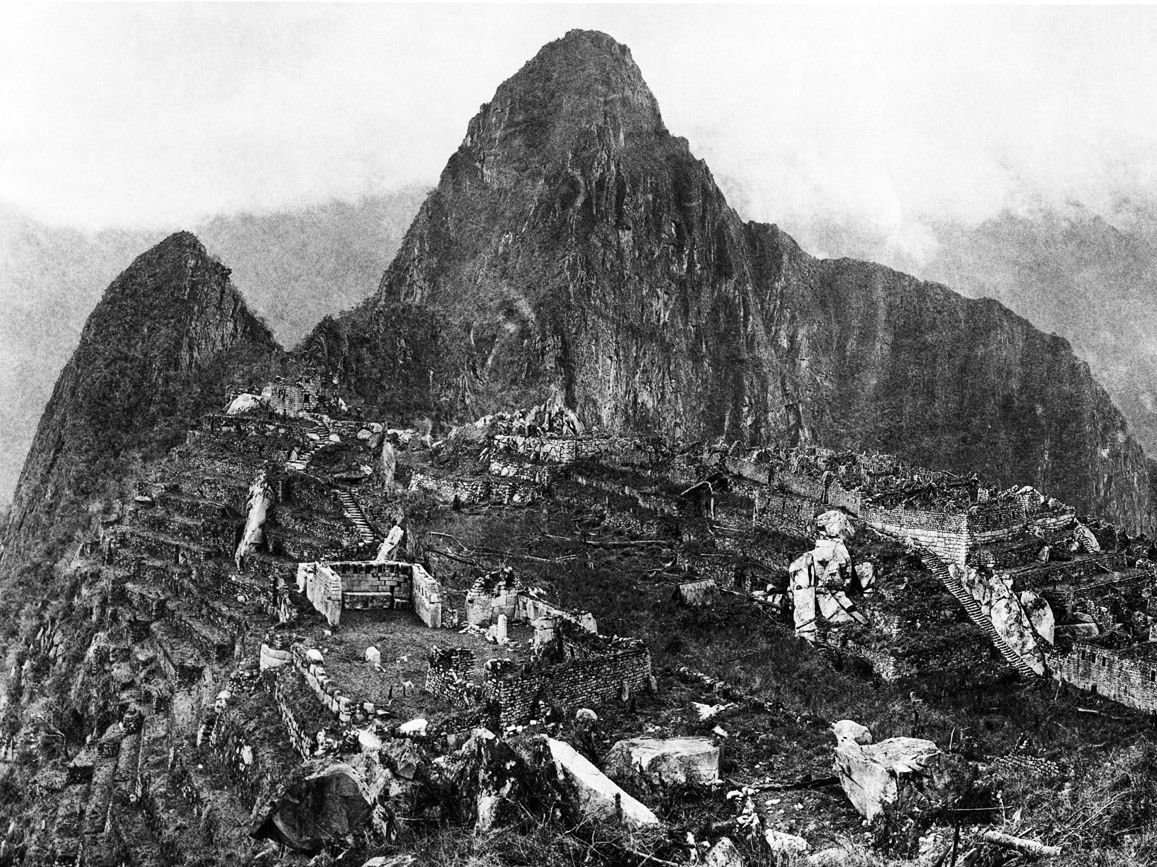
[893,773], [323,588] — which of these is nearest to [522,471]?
[323,588]

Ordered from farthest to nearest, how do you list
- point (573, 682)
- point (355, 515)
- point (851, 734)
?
point (355, 515) → point (573, 682) → point (851, 734)

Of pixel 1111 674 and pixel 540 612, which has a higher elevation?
pixel 1111 674

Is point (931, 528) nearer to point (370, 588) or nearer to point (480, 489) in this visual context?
point (480, 489)

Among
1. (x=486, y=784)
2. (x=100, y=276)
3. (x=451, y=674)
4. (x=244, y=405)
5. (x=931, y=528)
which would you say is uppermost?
(x=100, y=276)

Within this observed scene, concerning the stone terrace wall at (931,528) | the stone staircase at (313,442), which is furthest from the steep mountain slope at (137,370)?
the stone terrace wall at (931,528)

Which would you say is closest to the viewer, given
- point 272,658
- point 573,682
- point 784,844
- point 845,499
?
point 784,844

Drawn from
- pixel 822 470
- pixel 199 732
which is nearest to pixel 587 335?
pixel 822 470
